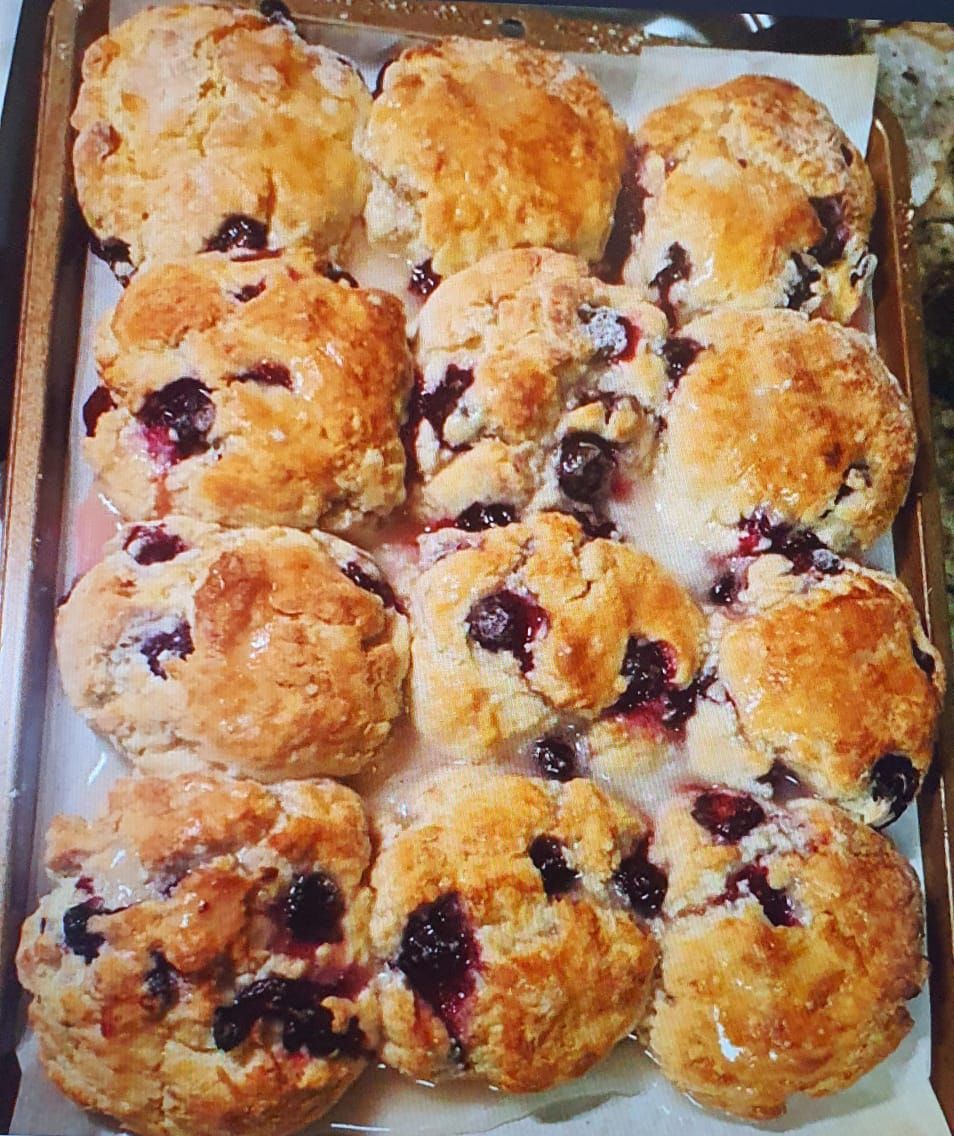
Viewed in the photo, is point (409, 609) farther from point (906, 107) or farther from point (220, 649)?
point (906, 107)

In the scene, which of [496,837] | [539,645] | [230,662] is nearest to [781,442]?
[539,645]

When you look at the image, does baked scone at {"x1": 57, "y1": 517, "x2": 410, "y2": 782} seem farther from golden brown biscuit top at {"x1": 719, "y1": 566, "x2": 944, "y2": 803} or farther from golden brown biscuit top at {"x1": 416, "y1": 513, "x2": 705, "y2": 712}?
golden brown biscuit top at {"x1": 719, "y1": 566, "x2": 944, "y2": 803}

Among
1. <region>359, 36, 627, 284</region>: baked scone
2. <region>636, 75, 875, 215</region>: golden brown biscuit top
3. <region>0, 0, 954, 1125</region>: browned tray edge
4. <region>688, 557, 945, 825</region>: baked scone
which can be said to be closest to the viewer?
<region>0, 0, 954, 1125</region>: browned tray edge

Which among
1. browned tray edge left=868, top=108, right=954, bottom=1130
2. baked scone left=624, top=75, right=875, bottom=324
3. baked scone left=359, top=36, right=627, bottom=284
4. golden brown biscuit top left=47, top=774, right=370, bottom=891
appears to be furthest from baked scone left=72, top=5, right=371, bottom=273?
browned tray edge left=868, top=108, right=954, bottom=1130

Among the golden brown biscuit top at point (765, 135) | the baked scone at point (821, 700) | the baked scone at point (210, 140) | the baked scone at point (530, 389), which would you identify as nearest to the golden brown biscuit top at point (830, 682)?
the baked scone at point (821, 700)

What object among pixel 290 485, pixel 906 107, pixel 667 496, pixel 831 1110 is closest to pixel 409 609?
pixel 290 485

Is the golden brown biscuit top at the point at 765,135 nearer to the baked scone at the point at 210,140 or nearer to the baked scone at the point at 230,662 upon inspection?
the baked scone at the point at 210,140

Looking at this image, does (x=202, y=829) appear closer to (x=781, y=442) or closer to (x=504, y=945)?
(x=504, y=945)
